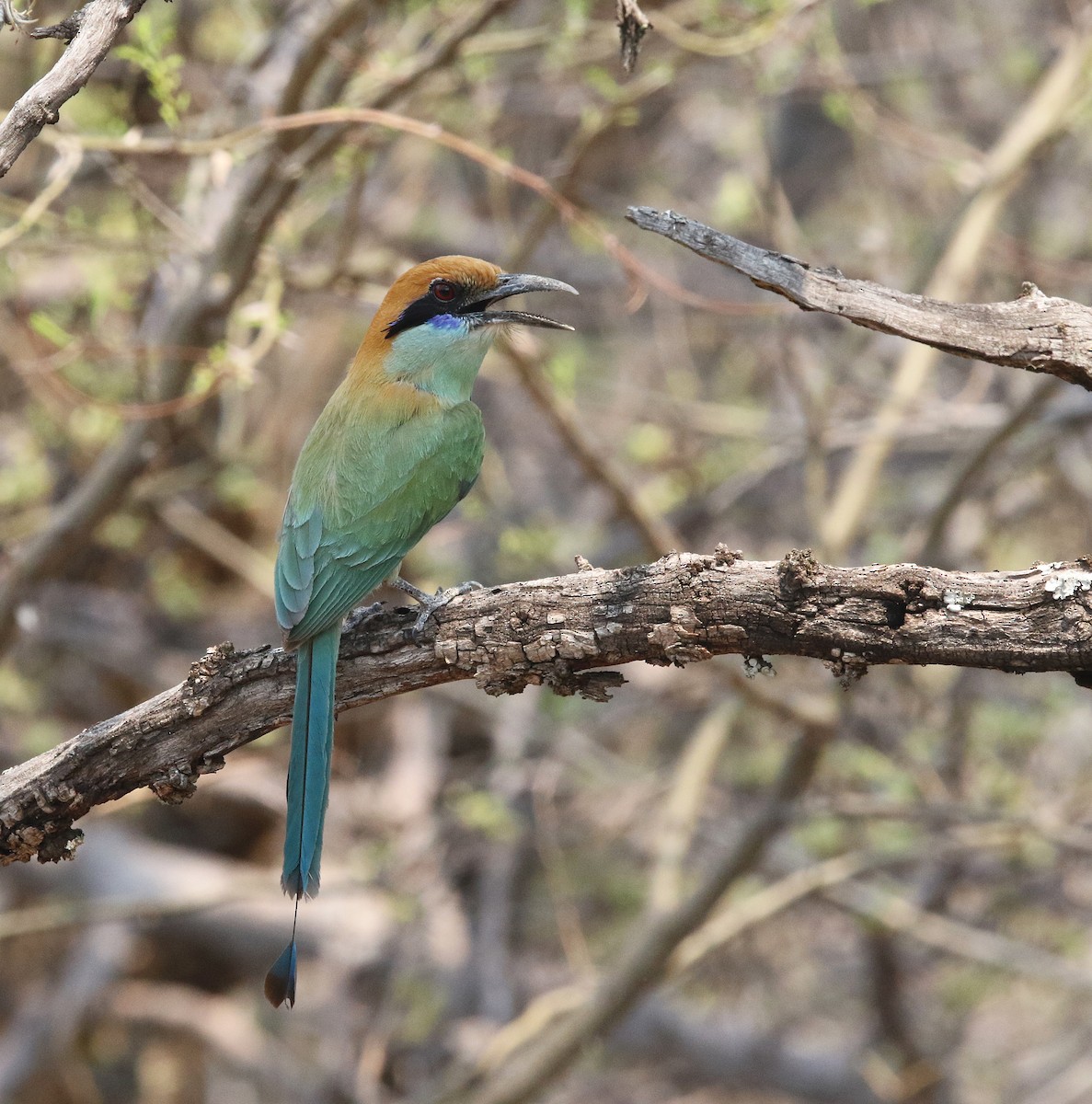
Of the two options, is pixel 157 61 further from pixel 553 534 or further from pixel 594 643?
pixel 553 534

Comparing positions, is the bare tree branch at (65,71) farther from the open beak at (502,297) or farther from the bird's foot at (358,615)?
the open beak at (502,297)

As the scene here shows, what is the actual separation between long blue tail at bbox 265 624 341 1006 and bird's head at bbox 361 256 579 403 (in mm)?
1090

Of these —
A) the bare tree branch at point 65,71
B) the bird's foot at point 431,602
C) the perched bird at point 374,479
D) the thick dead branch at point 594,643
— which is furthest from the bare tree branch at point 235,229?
the bare tree branch at point 65,71

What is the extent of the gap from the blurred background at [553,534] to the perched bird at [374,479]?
1.56ft

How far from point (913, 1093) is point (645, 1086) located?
2610 mm

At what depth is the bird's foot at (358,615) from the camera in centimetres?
315

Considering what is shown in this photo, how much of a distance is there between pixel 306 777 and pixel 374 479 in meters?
0.88

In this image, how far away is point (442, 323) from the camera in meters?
3.94

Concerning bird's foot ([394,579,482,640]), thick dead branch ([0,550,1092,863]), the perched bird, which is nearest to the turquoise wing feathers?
the perched bird

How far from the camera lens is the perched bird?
9.71 ft

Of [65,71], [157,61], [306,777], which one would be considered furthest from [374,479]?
[65,71]

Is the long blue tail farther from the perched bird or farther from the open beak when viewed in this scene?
the open beak

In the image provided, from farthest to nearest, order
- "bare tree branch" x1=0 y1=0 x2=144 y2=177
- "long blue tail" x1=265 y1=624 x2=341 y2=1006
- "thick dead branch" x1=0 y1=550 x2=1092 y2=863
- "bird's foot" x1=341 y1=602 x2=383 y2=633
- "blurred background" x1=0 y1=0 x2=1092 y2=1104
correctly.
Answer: "blurred background" x1=0 y1=0 x2=1092 y2=1104
"bird's foot" x1=341 y1=602 x2=383 y2=633
"long blue tail" x1=265 y1=624 x2=341 y2=1006
"thick dead branch" x1=0 y1=550 x2=1092 y2=863
"bare tree branch" x1=0 y1=0 x2=144 y2=177

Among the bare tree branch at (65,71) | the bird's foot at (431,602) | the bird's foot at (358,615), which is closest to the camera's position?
the bare tree branch at (65,71)
